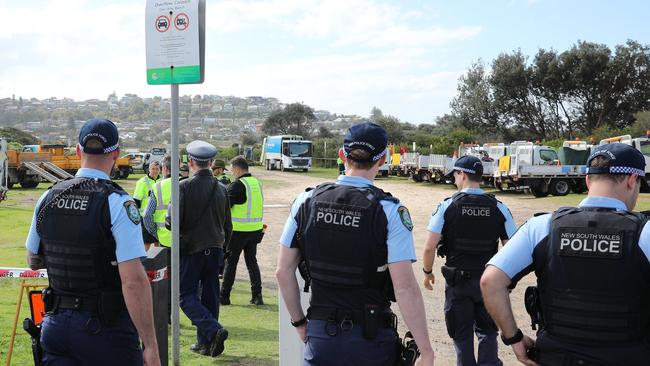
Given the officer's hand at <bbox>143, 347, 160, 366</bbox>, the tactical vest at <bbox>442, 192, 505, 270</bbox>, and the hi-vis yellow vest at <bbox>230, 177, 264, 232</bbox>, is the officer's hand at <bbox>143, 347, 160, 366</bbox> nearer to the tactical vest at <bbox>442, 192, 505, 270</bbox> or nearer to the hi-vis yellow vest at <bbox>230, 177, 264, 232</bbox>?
the tactical vest at <bbox>442, 192, 505, 270</bbox>

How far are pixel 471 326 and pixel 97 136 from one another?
3.31 meters

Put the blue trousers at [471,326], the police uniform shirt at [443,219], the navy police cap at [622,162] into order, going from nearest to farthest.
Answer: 1. the navy police cap at [622,162]
2. the blue trousers at [471,326]
3. the police uniform shirt at [443,219]

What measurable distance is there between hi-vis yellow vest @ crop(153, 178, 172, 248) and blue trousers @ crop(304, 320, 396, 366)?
4060 mm

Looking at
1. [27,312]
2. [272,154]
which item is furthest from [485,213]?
[272,154]

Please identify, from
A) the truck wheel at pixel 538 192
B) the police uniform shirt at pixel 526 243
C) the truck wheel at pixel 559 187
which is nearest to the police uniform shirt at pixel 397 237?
the police uniform shirt at pixel 526 243

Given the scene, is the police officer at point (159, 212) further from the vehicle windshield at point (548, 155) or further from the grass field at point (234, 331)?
the vehicle windshield at point (548, 155)

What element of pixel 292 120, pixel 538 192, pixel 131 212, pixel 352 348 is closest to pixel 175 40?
pixel 131 212

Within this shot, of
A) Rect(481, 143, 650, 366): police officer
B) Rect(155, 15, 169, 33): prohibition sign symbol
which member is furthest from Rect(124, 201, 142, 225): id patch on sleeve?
Rect(155, 15, 169, 33): prohibition sign symbol

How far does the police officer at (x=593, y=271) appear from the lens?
2779mm

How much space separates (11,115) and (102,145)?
171 m

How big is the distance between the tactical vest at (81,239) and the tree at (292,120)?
90799 mm

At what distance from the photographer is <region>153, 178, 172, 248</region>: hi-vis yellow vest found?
22.9 feet

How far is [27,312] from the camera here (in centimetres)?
730

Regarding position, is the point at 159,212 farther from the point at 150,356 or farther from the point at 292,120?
the point at 292,120
